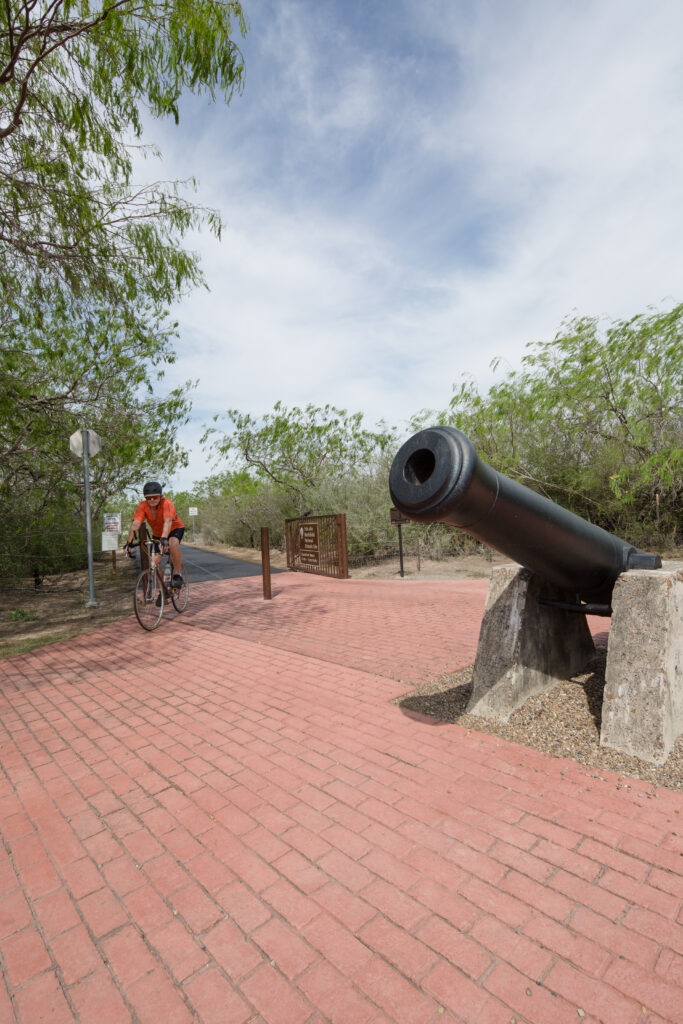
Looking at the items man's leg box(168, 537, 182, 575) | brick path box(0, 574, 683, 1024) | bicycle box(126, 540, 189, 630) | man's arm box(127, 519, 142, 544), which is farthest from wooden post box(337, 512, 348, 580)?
brick path box(0, 574, 683, 1024)

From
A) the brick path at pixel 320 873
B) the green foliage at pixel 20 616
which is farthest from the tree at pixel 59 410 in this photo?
the brick path at pixel 320 873

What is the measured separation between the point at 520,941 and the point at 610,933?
0.31 meters

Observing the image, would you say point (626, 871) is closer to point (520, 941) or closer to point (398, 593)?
point (520, 941)

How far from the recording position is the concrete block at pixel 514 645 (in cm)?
343

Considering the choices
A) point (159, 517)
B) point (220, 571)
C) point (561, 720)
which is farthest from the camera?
point (220, 571)

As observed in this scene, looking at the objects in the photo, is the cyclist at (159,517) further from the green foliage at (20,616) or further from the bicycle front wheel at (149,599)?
the green foliage at (20,616)

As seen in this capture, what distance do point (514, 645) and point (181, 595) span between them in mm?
5852

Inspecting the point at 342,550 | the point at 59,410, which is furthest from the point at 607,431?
the point at 59,410

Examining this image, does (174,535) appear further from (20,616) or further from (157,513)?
(20,616)

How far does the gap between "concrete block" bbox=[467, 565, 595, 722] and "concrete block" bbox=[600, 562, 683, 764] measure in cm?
55

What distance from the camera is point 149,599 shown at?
7.03m

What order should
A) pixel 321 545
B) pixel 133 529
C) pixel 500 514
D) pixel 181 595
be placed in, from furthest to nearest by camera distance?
1. pixel 321 545
2. pixel 181 595
3. pixel 133 529
4. pixel 500 514

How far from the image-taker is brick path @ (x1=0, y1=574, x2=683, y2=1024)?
1.62 meters

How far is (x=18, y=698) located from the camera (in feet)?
14.7
